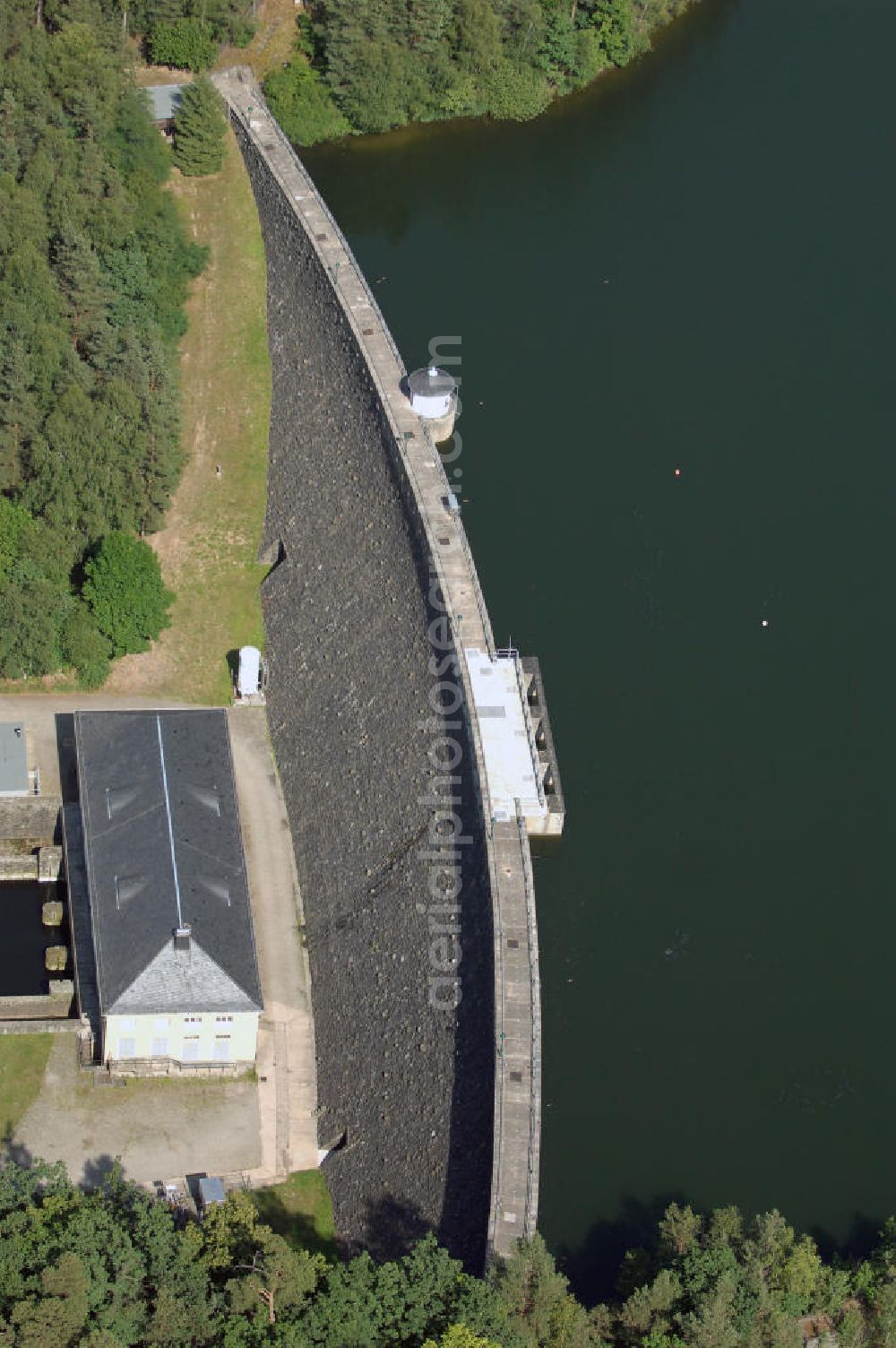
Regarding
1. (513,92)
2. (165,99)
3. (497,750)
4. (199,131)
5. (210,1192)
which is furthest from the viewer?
(513,92)

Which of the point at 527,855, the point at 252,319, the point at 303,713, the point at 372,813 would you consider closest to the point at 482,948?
the point at 527,855

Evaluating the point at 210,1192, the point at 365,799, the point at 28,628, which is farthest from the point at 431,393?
the point at 210,1192

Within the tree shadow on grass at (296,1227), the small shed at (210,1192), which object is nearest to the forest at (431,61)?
the small shed at (210,1192)

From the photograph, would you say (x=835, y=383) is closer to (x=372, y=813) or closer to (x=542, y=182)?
(x=542, y=182)

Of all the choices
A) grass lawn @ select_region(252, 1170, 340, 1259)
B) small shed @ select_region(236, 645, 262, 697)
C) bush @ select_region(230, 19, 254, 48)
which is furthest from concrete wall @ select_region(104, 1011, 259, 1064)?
bush @ select_region(230, 19, 254, 48)

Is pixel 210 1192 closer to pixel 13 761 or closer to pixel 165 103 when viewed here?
pixel 13 761
